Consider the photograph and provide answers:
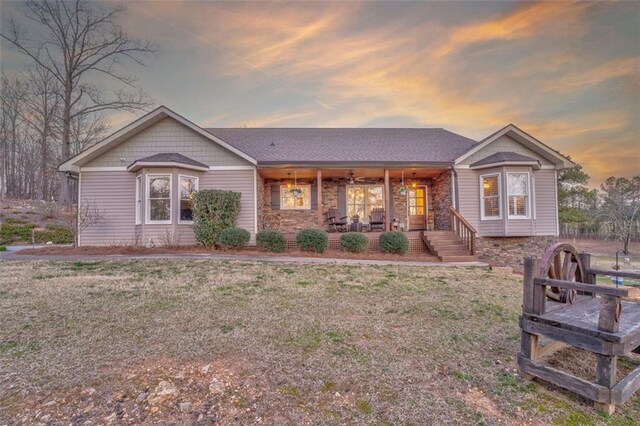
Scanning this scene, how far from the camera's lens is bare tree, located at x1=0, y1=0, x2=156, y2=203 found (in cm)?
1694

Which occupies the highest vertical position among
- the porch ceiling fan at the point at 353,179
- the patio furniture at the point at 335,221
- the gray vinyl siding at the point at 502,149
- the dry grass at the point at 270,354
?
the gray vinyl siding at the point at 502,149

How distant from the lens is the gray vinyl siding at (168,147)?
1141 centimetres

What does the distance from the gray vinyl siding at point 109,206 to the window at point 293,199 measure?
5927 millimetres

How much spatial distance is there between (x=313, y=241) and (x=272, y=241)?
4.56 feet

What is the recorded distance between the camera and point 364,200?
14.5 m

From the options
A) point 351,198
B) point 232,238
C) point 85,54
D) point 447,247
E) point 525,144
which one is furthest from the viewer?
point 85,54

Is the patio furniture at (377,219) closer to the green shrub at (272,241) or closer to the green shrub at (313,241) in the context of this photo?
the green shrub at (313,241)

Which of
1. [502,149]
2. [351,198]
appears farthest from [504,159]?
[351,198]

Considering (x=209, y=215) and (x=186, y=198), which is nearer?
(x=209, y=215)

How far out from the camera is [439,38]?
1138 cm

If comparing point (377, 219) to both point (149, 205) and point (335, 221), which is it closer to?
point (335, 221)

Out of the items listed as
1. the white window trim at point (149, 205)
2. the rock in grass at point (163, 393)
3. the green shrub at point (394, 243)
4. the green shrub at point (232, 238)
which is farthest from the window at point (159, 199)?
the rock in grass at point (163, 393)

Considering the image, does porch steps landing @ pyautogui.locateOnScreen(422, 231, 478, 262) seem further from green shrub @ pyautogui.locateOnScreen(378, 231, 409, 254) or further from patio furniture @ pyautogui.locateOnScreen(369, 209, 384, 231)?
patio furniture @ pyautogui.locateOnScreen(369, 209, 384, 231)

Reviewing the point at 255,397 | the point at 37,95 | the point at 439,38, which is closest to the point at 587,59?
the point at 439,38
